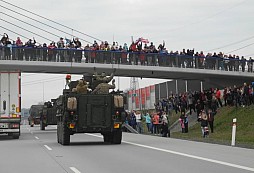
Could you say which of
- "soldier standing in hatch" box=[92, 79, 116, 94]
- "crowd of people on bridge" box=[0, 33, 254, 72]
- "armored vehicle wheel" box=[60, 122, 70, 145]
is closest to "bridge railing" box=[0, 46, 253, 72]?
"crowd of people on bridge" box=[0, 33, 254, 72]

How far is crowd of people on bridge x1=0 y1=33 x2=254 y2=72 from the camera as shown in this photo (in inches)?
1544

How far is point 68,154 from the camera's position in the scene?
17.2 meters

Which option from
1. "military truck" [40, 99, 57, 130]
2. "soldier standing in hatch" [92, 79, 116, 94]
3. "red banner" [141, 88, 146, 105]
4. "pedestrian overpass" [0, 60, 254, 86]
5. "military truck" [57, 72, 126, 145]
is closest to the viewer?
"military truck" [57, 72, 126, 145]

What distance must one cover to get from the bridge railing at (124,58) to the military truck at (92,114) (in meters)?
18.1

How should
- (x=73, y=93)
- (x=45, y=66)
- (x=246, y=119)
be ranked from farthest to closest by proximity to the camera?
(x=45, y=66) < (x=246, y=119) < (x=73, y=93)

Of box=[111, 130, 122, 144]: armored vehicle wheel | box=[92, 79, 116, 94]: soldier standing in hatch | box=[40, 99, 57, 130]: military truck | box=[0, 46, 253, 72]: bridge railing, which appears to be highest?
box=[0, 46, 253, 72]: bridge railing

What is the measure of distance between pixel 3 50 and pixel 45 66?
3332 mm

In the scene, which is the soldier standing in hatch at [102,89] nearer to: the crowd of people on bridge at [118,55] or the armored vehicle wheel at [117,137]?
the armored vehicle wheel at [117,137]

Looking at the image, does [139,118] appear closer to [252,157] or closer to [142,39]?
[142,39]

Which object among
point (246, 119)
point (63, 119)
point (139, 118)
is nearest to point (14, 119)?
point (63, 119)

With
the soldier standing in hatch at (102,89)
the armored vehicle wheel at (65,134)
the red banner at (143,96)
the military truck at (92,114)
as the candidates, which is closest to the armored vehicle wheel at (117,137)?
the military truck at (92,114)

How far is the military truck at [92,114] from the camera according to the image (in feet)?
70.3

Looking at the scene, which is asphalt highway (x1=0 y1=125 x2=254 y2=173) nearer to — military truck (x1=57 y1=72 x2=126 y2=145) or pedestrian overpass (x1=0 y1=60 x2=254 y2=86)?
military truck (x1=57 y1=72 x2=126 y2=145)

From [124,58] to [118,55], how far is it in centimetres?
52
